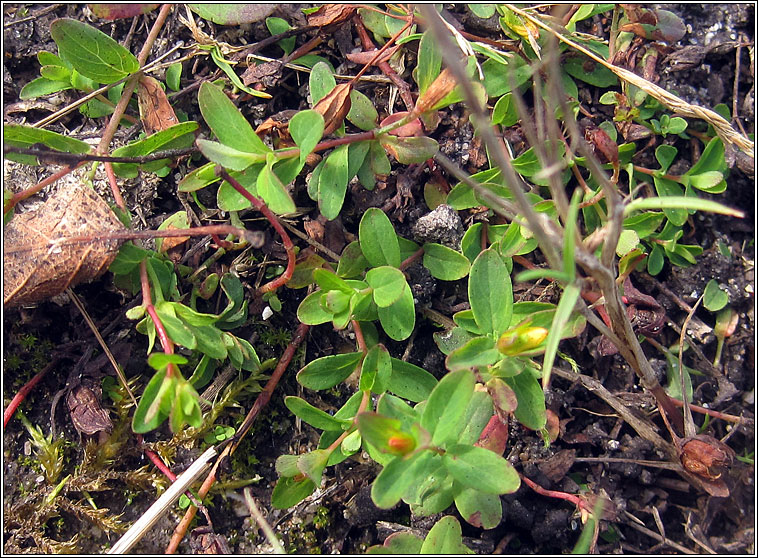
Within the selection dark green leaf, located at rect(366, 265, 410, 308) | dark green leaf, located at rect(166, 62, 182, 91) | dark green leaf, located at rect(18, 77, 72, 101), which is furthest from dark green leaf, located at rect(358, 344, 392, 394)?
dark green leaf, located at rect(18, 77, 72, 101)

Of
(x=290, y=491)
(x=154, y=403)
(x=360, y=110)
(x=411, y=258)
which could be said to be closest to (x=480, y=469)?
(x=290, y=491)

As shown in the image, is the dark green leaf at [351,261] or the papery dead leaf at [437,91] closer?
the papery dead leaf at [437,91]

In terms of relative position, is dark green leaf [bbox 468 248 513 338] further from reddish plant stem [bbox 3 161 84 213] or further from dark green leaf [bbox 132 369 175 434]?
reddish plant stem [bbox 3 161 84 213]

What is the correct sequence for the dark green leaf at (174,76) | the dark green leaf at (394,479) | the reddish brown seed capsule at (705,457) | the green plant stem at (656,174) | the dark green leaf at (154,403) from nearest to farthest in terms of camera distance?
1. the dark green leaf at (394,479)
2. the dark green leaf at (154,403)
3. the reddish brown seed capsule at (705,457)
4. the dark green leaf at (174,76)
5. the green plant stem at (656,174)

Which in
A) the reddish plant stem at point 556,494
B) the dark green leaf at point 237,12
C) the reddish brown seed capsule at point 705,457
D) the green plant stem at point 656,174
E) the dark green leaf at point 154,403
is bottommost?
the reddish plant stem at point 556,494

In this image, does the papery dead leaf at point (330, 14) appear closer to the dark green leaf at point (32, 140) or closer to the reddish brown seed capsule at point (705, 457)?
the dark green leaf at point (32, 140)

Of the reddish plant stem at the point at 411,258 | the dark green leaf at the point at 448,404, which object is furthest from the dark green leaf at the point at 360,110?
the dark green leaf at the point at 448,404

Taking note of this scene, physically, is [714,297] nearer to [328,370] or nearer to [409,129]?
[409,129]

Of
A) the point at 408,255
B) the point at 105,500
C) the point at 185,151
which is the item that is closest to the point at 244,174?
the point at 185,151
